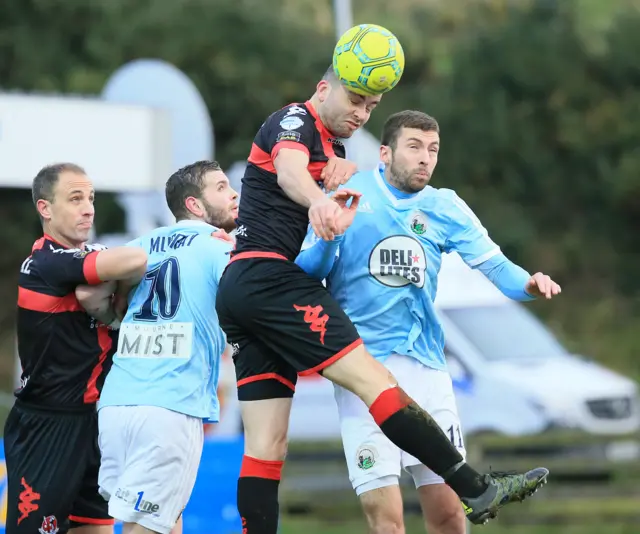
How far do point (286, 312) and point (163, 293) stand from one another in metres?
0.81

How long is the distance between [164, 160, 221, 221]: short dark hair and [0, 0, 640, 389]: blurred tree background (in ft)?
72.0

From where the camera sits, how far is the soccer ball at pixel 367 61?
18.6ft

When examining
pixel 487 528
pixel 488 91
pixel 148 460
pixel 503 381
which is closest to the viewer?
pixel 148 460

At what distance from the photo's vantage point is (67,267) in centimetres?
617

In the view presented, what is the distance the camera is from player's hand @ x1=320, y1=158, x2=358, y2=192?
5688 millimetres

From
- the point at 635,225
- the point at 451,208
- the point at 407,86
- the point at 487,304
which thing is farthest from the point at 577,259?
the point at 451,208

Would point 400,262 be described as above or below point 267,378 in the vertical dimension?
above

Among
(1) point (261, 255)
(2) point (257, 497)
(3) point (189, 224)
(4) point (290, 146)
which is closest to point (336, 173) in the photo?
(4) point (290, 146)

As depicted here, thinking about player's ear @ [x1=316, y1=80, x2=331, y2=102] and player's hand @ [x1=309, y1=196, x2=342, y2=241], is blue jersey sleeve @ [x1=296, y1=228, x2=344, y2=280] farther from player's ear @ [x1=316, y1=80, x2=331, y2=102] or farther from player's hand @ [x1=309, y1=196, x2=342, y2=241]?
player's ear @ [x1=316, y1=80, x2=331, y2=102]

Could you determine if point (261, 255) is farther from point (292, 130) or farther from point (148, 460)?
point (148, 460)

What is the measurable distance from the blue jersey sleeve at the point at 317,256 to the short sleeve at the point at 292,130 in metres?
0.44

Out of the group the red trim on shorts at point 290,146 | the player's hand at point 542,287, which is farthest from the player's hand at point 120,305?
the player's hand at point 542,287

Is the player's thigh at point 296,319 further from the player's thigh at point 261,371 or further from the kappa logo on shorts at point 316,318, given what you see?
the player's thigh at point 261,371

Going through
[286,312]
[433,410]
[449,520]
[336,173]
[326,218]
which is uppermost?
[336,173]
